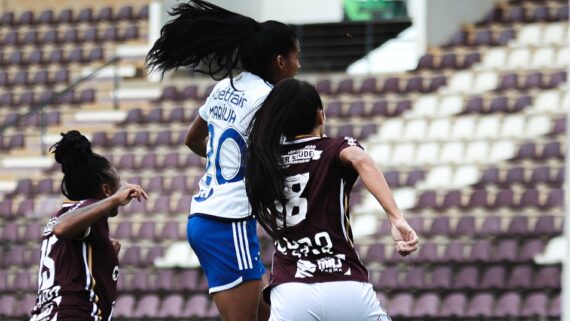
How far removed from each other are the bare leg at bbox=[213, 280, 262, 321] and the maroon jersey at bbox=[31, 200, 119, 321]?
0.61 meters

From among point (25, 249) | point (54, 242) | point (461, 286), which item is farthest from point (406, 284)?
point (54, 242)

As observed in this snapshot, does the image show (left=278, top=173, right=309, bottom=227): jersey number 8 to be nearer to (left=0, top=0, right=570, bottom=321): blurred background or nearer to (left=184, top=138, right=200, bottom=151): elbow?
(left=184, top=138, right=200, bottom=151): elbow

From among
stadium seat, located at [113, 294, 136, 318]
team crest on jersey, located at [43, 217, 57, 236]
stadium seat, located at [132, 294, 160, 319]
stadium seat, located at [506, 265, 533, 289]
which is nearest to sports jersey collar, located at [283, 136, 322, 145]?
team crest on jersey, located at [43, 217, 57, 236]

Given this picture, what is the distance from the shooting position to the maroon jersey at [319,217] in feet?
14.6

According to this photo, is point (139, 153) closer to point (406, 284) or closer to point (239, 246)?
point (406, 284)

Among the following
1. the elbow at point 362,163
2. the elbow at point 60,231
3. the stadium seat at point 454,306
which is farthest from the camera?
the stadium seat at point 454,306

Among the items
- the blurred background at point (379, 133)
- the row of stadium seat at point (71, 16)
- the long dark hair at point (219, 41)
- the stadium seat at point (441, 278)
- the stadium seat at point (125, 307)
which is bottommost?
the stadium seat at point (125, 307)

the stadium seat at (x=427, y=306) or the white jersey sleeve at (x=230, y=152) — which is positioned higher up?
the white jersey sleeve at (x=230, y=152)

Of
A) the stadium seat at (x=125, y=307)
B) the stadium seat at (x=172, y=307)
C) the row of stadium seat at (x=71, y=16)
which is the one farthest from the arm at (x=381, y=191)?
the row of stadium seat at (x=71, y=16)

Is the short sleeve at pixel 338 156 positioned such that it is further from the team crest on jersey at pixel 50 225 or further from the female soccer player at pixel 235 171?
the team crest on jersey at pixel 50 225

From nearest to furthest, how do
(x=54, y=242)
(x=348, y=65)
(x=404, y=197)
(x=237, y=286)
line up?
(x=237, y=286) < (x=54, y=242) < (x=404, y=197) < (x=348, y=65)

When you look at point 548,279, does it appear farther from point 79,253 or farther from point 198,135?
point 79,253

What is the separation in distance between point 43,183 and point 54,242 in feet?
39.5

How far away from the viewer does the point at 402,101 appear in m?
16.8
